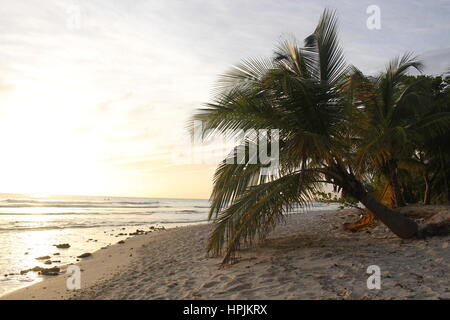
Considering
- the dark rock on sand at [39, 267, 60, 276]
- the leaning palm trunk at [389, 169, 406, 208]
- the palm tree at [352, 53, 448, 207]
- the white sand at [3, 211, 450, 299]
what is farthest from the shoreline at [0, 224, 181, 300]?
the leaning palm trunk at [389, 169, 406, 208]

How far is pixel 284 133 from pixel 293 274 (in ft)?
9.21

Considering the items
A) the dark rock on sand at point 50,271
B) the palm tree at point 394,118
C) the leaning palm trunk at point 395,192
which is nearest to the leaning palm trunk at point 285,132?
the palm tree at point 394,118

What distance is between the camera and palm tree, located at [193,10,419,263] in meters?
6.61

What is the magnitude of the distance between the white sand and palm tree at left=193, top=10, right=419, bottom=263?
0.65m

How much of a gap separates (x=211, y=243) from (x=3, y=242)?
1217 cm

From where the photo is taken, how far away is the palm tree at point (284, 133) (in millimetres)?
6614

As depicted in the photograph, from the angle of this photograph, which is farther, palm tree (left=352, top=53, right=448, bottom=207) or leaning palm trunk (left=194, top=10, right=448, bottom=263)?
palm tree (left=352, top=53, right=448, bottom=207)

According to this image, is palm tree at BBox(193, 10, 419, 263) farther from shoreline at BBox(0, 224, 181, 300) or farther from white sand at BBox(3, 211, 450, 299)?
shoreline at BBox(0, 224, 181, 300)

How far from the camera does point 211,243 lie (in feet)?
22.3

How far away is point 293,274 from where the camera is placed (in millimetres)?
5480

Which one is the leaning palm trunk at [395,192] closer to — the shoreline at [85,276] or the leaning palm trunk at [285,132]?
the leaning palm trunk at [285,132]
